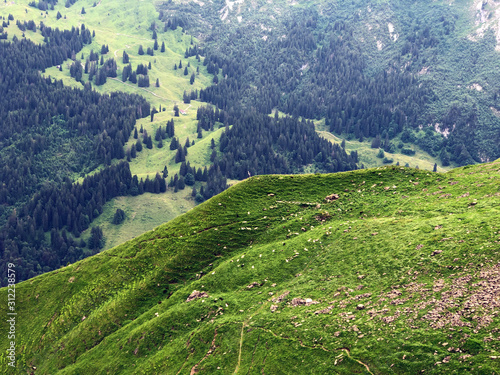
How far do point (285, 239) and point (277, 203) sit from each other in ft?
33.7

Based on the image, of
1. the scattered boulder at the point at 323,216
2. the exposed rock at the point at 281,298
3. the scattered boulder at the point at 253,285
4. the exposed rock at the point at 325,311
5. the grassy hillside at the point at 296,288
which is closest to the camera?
the grassy hillside at the point at 296,288

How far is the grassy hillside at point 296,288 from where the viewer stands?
43.2 meters

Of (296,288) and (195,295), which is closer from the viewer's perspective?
(296,288)

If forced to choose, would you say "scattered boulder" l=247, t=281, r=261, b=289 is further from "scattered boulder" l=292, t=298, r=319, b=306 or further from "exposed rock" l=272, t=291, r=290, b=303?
"scattered boulder" l=292, t=298, r=319, b=306

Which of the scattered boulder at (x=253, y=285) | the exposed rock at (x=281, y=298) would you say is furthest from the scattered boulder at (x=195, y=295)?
the exposed rock at (x=281, y=298)

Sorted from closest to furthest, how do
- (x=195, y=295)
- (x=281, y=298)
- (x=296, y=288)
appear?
(x=281, y=298) → (x=296, y=288) → (x=195, y=295)

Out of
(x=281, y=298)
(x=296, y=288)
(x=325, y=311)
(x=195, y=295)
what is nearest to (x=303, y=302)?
(x=281, y=298)

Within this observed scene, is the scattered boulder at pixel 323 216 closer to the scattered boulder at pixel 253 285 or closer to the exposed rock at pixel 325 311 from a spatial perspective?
the scattered boulder at pixel 253 285

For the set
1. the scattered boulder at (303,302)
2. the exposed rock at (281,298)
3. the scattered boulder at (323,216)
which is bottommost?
the exposed rock at (281,298)

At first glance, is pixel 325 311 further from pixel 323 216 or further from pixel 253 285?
pixel 323 216

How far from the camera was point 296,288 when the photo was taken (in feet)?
190

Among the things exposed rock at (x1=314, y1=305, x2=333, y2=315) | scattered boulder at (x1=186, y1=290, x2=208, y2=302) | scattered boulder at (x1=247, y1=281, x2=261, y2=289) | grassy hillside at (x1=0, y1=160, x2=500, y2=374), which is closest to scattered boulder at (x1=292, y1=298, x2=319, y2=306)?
grassy hillside at (x1=0, y1=160, x2=500, y2=374)

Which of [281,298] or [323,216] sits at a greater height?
[323,216]

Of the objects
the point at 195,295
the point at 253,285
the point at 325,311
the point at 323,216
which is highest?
the point at 325,311
